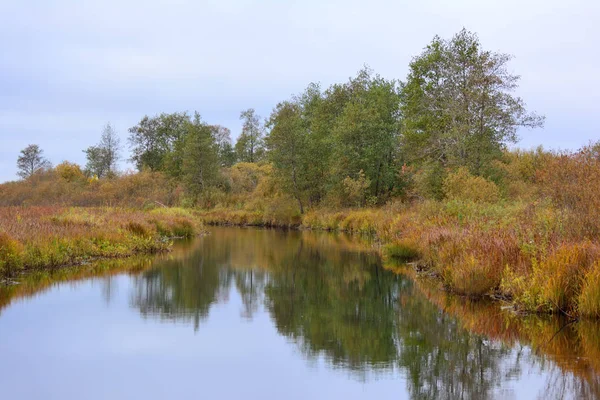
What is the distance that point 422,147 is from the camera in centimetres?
3747

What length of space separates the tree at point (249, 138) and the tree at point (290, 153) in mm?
32335

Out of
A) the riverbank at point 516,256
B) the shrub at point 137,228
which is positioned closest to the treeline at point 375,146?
the riverbank at point 516,256

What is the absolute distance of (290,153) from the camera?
148 feet

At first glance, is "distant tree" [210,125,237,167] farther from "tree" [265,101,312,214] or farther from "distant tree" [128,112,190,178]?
"tree" [265,101,312,214]

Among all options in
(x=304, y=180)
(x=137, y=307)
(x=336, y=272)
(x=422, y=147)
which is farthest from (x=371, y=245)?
(x=304, y=180)

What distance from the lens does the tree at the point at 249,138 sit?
259ft

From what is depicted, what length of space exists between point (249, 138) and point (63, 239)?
6350 centimetres

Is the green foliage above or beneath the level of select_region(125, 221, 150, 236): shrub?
above

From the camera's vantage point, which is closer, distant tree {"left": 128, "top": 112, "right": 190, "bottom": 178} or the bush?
the bush

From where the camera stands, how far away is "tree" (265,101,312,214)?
44.7 m

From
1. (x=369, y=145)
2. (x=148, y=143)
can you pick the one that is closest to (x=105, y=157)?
(x=148, y=143)

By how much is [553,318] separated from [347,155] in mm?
32231

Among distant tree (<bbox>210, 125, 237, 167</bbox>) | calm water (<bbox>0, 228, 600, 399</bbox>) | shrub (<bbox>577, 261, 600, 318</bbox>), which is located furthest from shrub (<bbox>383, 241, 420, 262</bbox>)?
distant tree (<bbox>210, 125, 237, 167</bbox>)

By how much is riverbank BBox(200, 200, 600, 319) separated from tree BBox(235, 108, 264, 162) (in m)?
60.9
